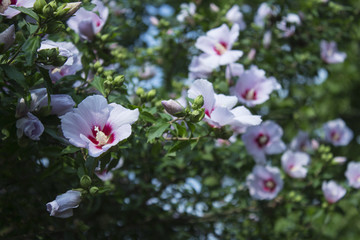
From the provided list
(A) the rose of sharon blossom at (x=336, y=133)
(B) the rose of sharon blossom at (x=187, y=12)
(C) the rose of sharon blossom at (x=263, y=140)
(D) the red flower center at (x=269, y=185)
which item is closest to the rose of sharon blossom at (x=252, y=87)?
(C) the rose of sharon blossom at (x=263, y=140)

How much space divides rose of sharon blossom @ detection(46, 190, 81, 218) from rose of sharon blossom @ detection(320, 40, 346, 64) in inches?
80.1

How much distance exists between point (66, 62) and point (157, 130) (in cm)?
38

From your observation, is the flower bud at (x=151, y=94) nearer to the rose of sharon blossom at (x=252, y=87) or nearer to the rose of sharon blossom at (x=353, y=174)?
the rose of sharon blossom at (x=252, y=87)

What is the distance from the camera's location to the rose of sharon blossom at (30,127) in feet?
3.96

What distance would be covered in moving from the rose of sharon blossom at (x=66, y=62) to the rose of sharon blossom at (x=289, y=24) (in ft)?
4.41

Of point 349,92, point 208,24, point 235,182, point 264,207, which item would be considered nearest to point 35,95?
point 208,24

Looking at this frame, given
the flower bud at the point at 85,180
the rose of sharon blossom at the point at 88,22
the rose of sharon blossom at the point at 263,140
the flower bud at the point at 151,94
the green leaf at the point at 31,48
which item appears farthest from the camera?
the rose of sharon blossom at the point at 263,140

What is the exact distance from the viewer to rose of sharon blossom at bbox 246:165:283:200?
2.24 meters

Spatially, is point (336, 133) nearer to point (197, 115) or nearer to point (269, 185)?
point (269, 185)

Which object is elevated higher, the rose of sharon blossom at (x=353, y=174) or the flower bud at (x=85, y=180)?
the flower bud at (x=85, y=180)

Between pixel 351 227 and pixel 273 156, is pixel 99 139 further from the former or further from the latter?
pixel 351 227

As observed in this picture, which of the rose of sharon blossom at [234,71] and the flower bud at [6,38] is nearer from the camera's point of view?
the flower bud at [6,38]

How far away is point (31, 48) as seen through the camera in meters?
1.10

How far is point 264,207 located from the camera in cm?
246
